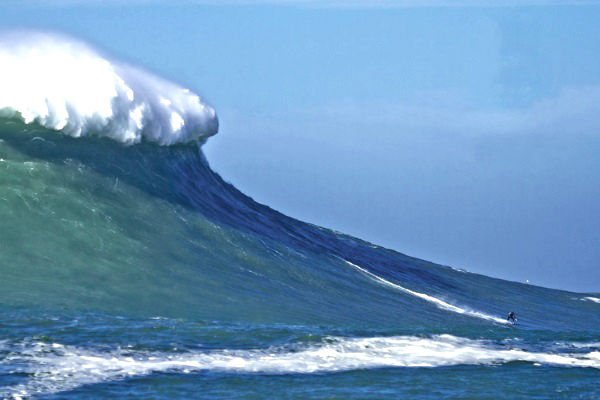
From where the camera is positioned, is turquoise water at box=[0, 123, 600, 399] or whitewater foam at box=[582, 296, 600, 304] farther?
whitewater foam at box=[582, 296, 600, 304]

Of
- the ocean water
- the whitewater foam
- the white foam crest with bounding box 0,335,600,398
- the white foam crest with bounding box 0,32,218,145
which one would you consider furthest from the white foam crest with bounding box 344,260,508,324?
the whitewater foam

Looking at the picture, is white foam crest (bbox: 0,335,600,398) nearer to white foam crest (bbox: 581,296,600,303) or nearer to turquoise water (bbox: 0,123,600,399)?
Answer: turquoise water (bbox: 0,123,600,399)

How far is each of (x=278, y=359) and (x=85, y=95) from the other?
935 cm

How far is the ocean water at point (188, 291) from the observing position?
32.3ft

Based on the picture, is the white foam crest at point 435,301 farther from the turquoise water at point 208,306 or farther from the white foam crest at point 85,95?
the white foam crest at point 85,95

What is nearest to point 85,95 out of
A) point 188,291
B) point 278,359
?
point 188,291

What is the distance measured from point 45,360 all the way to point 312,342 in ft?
9.27

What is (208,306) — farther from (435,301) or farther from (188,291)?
(435,301)

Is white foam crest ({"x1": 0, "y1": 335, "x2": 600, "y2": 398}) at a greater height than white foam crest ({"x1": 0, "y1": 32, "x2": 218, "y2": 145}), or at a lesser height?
lesser

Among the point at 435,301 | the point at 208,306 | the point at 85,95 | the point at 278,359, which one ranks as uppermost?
the point at 85,95

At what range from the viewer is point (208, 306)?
13383 mm

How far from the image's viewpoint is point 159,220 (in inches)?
654

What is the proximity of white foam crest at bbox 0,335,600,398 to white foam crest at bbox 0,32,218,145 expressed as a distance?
25.9ft

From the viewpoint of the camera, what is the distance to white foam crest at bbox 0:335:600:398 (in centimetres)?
927
